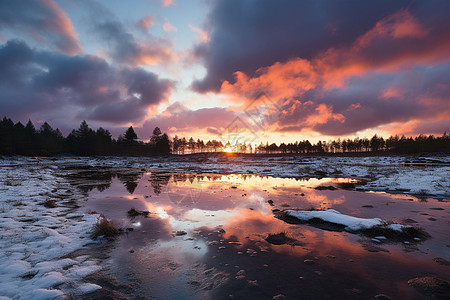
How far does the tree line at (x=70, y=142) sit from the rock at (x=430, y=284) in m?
113

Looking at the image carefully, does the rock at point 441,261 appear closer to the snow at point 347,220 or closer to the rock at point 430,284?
the rock at point 430,284

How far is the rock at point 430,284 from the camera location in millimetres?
5777

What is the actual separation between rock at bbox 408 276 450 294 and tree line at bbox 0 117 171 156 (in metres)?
113

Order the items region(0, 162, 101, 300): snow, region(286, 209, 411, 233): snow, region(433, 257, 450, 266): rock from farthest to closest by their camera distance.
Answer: region(286, 209, 411, 233): snow < region(433, 257, 450, 266): rock < region(0, 162, 101, 300): snow

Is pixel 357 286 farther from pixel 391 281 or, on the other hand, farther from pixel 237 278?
pixel 237 278

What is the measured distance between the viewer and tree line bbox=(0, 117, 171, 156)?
83.7m

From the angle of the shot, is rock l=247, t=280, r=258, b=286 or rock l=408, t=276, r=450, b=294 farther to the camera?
rock l=247, t=280, r=258, b=286

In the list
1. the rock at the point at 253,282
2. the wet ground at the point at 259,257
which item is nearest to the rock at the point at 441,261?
the wet ground at the point at 259,257

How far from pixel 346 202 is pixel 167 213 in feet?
49.8

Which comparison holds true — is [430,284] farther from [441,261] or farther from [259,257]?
[259,257]

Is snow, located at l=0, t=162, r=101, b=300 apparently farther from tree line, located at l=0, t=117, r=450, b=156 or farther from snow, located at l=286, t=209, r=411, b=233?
tree line, located at l=0, t=117, r=450, b=156

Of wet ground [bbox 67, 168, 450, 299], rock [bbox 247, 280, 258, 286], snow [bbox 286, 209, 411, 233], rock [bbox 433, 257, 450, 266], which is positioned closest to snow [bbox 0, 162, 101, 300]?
wet ground [bbox 67, 168, 450, 299]

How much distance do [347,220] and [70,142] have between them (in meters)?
138

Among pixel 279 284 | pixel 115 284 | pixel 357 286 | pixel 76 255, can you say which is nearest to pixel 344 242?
pixel 357 286
